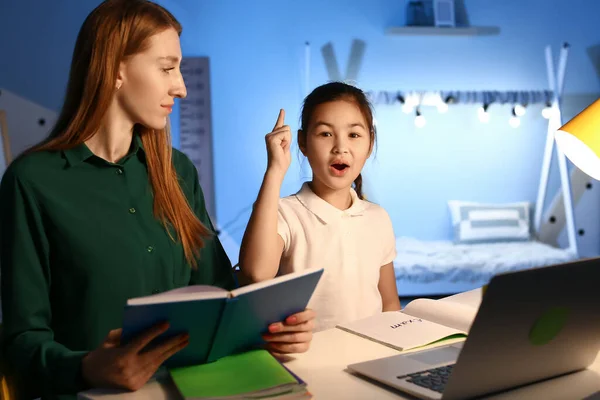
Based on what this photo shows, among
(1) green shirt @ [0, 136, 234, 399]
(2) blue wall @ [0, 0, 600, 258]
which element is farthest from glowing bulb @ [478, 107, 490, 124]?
(1) green shirt @ [0, 136, 234, 399]

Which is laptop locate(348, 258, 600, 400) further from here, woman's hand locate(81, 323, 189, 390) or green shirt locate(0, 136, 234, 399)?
green shirt locate(0, 136, 234, 399)

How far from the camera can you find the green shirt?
1.24 metres

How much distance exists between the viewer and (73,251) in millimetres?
1307

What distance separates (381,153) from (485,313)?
4253 millimetres

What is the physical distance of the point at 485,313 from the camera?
88 cm

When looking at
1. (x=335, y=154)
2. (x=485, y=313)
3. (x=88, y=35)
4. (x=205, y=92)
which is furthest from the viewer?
(x=205, y=92)

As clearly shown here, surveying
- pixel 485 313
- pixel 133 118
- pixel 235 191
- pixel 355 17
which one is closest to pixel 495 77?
pixel 355 17

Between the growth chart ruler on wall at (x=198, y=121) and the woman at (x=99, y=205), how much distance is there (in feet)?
11.3

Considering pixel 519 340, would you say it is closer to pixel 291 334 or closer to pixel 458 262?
pixel 291 334

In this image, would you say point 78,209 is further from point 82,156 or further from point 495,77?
point 495,77

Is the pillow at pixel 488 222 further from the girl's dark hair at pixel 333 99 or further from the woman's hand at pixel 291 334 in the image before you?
the woman's hand at pixel 291 334

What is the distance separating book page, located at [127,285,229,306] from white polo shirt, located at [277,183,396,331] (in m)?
0.76

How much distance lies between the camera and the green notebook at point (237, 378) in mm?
949

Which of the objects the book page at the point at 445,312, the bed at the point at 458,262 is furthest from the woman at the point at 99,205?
the bed at the point at 458,262
